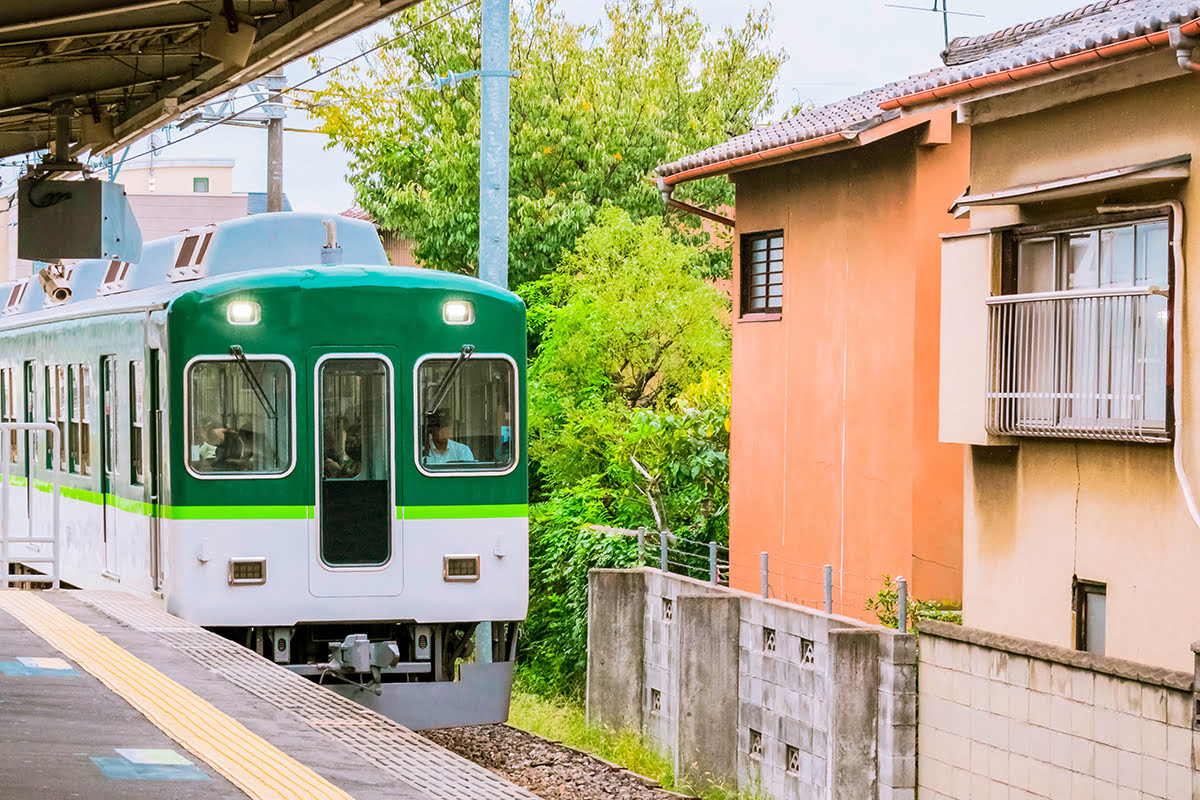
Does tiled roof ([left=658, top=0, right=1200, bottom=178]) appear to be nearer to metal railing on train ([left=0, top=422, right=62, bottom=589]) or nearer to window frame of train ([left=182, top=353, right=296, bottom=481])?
window frame of train ([left=182, top=353, right=296, bottom=481])

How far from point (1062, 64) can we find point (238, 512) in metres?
5.91

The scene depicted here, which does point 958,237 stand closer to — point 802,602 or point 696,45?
point 802,602

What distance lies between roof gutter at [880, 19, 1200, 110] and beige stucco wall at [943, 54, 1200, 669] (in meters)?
0.47

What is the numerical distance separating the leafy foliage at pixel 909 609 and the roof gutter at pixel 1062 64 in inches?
156

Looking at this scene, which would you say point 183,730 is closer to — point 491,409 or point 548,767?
point 491,409

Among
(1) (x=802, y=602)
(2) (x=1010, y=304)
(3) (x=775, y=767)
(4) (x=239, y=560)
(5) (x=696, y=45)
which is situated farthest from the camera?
(5) (x=696, y=45)

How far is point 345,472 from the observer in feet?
36.6

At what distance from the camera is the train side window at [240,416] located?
1095cm

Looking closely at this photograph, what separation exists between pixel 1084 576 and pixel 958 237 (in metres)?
2.65

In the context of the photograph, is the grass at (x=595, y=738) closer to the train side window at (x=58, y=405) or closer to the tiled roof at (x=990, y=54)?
the train side window at (x=58, y=405)

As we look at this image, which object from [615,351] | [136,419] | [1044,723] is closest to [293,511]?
[136,419]

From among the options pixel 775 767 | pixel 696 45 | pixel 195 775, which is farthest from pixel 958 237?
pixel 696 45

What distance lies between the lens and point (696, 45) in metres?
29.8

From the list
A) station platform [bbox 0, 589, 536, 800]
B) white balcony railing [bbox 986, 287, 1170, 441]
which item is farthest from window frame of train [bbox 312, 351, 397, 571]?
white balcony railing [bbox 986, 287, 1170, 441]
